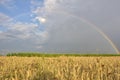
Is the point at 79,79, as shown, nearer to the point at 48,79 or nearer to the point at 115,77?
the point at 48,79

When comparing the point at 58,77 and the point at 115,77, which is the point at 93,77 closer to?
the point at 115,77

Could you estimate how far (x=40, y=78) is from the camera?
557 centimetres

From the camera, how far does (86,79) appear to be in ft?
17.3

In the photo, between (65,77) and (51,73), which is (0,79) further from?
(65,77)

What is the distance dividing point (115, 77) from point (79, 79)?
99 centimetres

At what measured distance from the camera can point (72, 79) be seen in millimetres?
5129

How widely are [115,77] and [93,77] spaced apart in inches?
18.2

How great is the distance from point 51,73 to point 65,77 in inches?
20.6

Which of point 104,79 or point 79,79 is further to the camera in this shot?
point 104,79

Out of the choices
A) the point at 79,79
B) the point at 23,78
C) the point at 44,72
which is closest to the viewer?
the point at 79,79

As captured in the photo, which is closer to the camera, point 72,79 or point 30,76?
point 72,79

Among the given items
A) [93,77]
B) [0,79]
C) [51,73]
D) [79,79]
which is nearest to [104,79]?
[93,77]

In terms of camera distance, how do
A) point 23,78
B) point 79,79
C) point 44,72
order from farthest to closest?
point 44,72
point 23,78
point 79,79

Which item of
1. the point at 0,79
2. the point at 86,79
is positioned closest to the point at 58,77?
the point at 86,79
